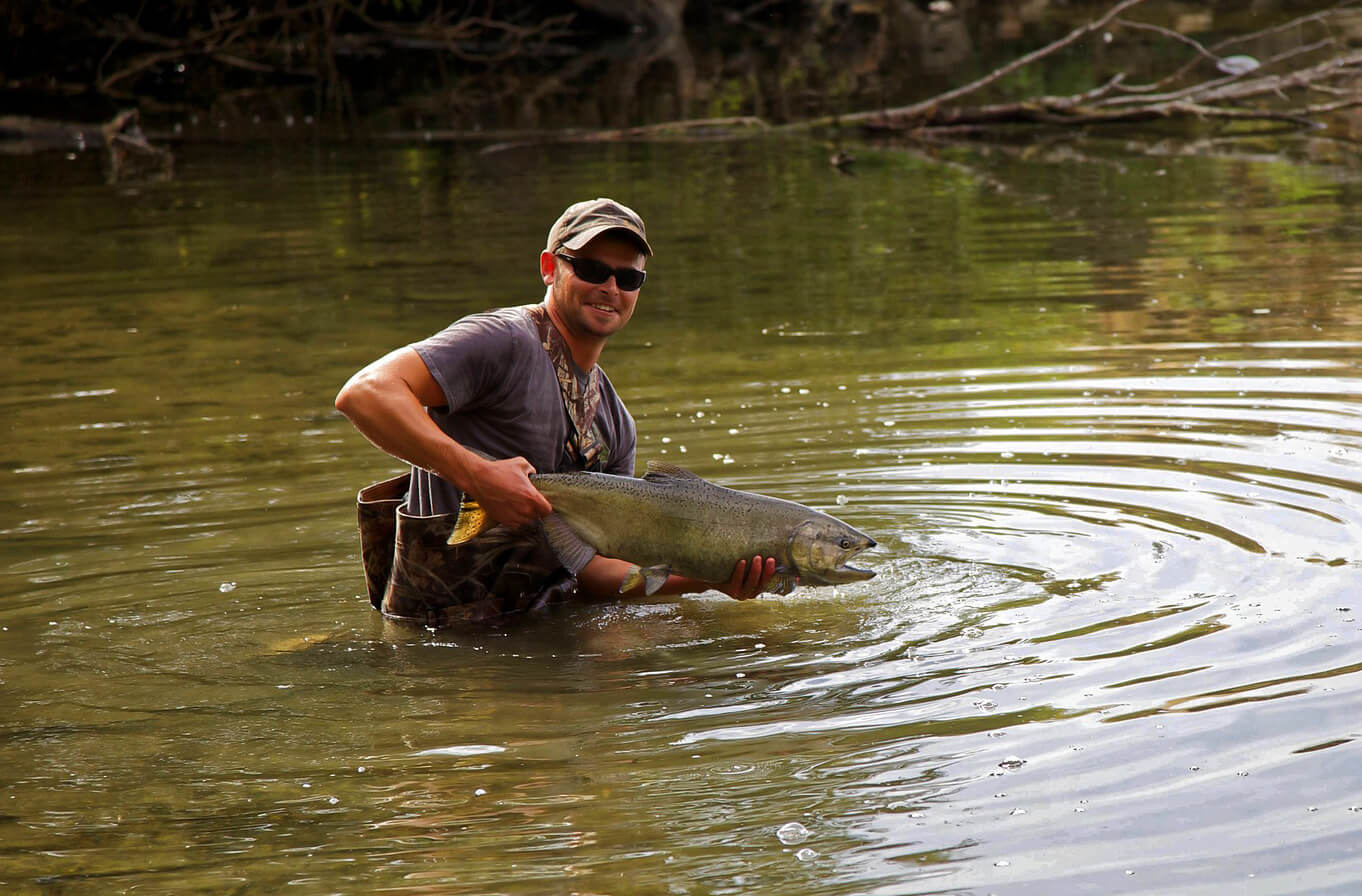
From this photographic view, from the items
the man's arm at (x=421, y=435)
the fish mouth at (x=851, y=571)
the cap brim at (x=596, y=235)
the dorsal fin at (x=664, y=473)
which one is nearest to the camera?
the man's arm at (x=421, y=435)

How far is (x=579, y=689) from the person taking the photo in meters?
A: 5.12

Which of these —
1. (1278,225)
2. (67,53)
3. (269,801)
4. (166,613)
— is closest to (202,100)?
(67,53)

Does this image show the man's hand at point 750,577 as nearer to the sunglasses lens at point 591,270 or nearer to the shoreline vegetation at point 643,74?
the sunglasses lens at point 591,270

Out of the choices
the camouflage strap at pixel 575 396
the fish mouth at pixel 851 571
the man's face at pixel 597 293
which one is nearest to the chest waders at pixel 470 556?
the camouflage strap at pixel 575 396

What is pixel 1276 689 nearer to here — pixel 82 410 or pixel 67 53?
pixel 82 410

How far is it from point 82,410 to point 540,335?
15.7 feet

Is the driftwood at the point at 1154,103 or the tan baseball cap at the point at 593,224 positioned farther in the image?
the driftwood at the point at 1154,103

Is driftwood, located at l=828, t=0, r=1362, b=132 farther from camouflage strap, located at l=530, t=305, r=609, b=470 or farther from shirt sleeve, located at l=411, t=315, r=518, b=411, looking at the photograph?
shirt sleeve, located at l=411, t=315, r=518, b=411

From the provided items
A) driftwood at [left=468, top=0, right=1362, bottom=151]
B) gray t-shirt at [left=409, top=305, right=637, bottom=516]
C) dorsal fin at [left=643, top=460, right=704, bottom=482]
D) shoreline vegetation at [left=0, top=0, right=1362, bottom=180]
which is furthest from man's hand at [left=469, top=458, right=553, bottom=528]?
driftwood at [left=468, top=0, right=1362, bottom=151]

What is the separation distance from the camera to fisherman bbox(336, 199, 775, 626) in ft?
16.8

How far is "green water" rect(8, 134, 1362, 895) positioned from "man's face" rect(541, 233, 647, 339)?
1.09 m

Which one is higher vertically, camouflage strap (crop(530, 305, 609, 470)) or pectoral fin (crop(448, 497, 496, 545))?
camouflage strap (crop(530, 305, 609, 470))

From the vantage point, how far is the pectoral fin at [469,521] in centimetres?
527

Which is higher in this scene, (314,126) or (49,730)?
(314,126)
